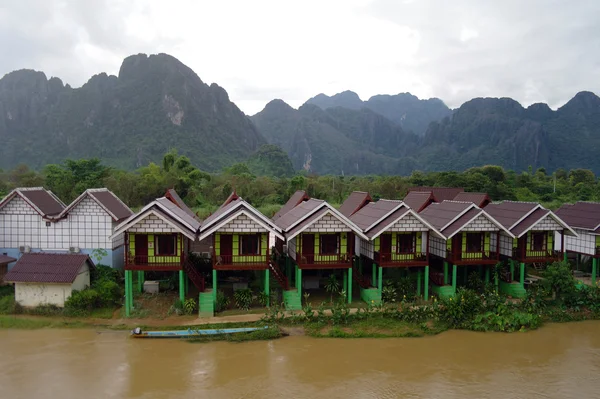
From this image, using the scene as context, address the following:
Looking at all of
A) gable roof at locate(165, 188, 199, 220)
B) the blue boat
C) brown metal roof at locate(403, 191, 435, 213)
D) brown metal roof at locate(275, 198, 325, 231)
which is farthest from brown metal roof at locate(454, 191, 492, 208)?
the blue boat

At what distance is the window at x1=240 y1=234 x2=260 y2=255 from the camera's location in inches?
679

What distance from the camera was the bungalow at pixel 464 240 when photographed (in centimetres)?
1823

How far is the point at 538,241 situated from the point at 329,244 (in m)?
9.27

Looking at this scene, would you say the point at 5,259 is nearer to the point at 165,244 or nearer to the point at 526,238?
the point at 165,244

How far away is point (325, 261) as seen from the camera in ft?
57.8

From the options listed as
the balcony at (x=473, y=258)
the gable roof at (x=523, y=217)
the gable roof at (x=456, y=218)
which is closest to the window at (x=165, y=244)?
the gable roof at (x=456, y=218)

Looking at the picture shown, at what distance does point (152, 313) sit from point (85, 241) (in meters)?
5.97

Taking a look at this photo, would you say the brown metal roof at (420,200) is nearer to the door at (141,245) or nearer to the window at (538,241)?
the window at (538,241)

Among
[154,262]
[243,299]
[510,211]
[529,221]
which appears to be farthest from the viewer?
[510,211]

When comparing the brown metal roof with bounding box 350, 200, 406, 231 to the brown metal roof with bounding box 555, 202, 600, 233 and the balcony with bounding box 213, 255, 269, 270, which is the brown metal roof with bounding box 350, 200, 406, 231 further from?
the brown metal roof with bounding box 555, 202, 600, 233

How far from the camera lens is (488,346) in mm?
14656

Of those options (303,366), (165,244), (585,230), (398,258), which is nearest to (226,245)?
(165,244)

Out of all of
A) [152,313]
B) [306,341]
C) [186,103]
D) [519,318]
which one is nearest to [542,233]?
[519,318]

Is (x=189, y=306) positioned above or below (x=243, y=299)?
below
